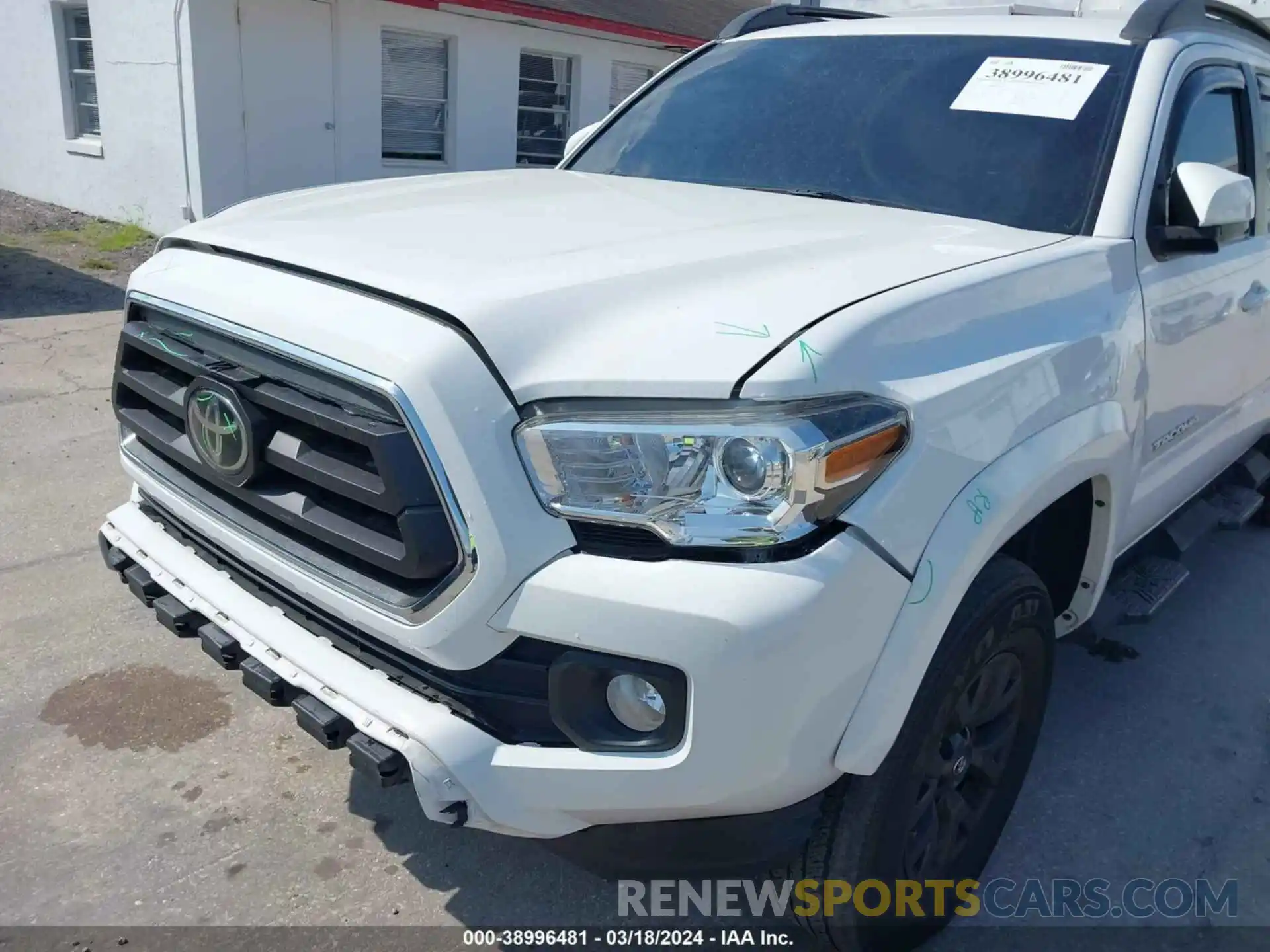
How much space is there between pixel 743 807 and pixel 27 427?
5.11 meters

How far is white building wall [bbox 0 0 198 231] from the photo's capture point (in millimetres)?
10617

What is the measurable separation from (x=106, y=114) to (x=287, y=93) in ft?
7.41

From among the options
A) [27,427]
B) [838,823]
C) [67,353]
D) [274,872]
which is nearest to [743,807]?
[838,823]

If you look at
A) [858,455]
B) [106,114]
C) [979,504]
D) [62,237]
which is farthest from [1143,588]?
[106,114]

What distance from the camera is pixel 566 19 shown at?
41.3 feet

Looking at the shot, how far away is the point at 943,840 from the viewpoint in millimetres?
2355

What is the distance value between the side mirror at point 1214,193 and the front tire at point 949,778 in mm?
1125

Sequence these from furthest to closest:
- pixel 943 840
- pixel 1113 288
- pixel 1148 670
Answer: pixel 1148 670
pixel 1113 288
pixel 943 840

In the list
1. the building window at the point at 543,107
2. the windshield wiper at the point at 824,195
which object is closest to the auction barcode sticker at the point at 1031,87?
the windshield wiper at the point at 824,195

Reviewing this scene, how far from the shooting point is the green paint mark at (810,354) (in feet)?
5.80

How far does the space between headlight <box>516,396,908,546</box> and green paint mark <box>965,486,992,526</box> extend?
0.27 m

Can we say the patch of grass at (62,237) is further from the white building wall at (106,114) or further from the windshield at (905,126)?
the windshield at (905,126)

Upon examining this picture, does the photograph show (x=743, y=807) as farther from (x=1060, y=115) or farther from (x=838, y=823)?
(x=1060, y=115)

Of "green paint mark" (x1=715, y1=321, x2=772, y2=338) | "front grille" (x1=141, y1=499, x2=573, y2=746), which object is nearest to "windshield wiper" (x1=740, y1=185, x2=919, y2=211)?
"green paint mark" (x1=715, y1=321, x2=772, y2=338)
